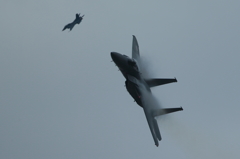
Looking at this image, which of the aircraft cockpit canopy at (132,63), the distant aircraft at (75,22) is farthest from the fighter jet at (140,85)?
the distant aircraft at (75,22)

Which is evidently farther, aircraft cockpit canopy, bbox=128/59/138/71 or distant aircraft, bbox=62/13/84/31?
distant aircraft, bbox=62/13/84/31

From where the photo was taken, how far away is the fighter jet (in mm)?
63500

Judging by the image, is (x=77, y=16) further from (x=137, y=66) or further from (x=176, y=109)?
(x=176, y=109)

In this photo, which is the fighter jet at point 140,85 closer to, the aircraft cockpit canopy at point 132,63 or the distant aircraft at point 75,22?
the aircraft cockpit canopy at point 132,63

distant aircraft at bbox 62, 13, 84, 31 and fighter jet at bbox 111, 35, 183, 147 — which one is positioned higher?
distant aircraft at bbox 62, 13, 84, 31

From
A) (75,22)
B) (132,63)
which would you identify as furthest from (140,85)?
(75,22)

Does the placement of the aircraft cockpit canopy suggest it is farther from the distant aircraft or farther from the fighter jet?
the distant aircraft

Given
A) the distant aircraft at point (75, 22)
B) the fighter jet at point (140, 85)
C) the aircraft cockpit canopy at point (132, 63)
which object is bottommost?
the fighter jet at point (140, 85)

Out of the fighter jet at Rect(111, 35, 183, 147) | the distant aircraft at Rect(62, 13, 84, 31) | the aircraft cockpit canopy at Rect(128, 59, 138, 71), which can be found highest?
the distant aircraft at Rect(62, 13, 84, 31)

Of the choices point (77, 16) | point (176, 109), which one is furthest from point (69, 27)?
point (176, 109)

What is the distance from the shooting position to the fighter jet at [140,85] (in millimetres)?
63500

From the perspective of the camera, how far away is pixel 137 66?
65.2m

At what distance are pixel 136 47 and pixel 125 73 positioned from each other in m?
9.68

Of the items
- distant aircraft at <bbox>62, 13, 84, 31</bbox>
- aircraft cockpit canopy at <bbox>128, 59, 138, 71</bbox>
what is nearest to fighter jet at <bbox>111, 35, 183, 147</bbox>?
aircraft cockpit canopy at <bbox>128, 59, 138, 71</bbox>
